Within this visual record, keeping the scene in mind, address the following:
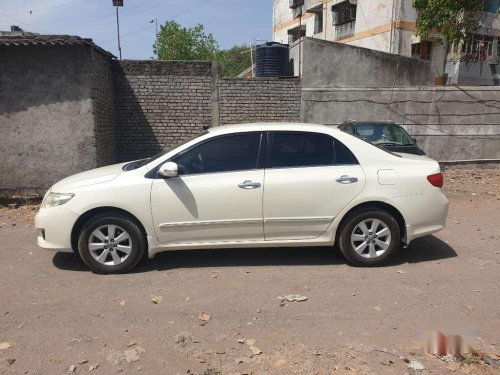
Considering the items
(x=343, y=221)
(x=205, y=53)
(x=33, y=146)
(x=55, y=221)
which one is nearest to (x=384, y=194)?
(x=343, y=221)

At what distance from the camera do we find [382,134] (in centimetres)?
912

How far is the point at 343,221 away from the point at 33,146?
235 inches

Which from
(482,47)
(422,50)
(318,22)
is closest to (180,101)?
(422,50)

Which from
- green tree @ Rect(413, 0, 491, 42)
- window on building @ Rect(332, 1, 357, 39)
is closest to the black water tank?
green tree @ Rect(413, 0, 491, 42)

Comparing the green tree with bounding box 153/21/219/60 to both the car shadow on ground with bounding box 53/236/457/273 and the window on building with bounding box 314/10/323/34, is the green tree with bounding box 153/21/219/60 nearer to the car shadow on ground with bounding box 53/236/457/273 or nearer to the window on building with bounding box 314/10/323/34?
the window on building with bounding box 314/10/323/34

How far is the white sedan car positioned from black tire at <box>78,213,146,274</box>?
0.01 m

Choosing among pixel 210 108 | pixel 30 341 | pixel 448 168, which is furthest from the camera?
pixel 448 168

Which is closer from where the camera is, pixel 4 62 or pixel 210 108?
pixel 4 62

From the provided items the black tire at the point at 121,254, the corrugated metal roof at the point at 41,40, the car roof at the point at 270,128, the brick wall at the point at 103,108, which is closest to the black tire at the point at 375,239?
the car roof at the point at 270,128

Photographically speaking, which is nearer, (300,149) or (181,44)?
(300,149)

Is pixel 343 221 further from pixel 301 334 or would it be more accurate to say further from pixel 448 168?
pixel 448 168

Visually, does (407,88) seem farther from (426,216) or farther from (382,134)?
(426,216)

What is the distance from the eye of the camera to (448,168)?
1191 cm

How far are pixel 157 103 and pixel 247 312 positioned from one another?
27.3 ft
